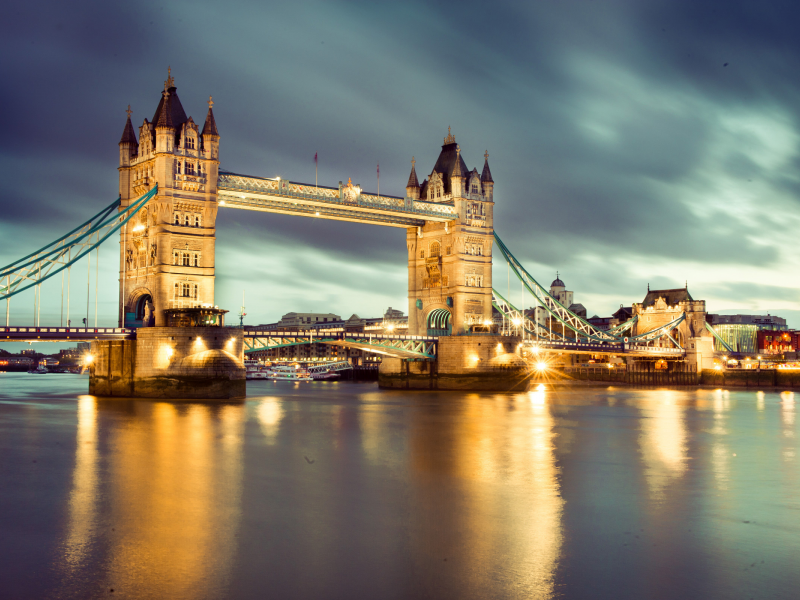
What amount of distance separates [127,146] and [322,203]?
1094cm

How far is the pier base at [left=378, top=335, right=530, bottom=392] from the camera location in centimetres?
4959

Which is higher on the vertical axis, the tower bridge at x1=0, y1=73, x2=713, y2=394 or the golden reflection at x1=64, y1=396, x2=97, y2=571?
the tower bridge at x1=0, y1=73, x2=713, y2=394

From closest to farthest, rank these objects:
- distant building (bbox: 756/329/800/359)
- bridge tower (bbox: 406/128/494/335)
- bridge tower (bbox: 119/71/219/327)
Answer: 1. bridge tower (bbox: 119/71/219/327)
2. bridge tower (bbox: 406/128/494/335)
3. distant building (bbox: 756/329/800/359)

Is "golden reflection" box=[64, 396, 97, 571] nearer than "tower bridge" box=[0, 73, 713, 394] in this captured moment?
Yes

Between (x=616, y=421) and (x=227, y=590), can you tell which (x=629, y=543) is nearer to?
(x=227, y=590)

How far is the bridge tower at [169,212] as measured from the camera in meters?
39.2

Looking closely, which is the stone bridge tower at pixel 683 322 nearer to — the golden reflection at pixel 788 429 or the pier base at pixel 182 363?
the golden reflection at pixel 788 429

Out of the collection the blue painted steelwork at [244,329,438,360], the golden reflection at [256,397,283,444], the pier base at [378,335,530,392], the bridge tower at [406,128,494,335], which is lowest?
the golden reflection at [256,397,283,444]

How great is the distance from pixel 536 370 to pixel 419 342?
120 feet

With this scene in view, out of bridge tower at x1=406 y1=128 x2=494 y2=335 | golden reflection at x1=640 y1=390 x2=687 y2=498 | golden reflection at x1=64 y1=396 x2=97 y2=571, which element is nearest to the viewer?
golden reflection at x1=64 y1=396 x2=97 y2=571

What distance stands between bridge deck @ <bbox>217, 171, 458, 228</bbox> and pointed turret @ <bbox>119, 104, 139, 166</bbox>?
192 inches

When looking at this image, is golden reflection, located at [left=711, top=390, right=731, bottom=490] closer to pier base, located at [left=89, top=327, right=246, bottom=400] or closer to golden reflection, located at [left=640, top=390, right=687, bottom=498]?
golden reflection, located at [left=640, top=390, right=687, bottom=498]

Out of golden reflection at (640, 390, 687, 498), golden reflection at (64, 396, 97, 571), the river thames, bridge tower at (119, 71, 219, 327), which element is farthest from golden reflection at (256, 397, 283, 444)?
golden reflection at (640, 390, 687, 498)

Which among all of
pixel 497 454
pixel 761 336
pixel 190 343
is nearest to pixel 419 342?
pixel 190 343
